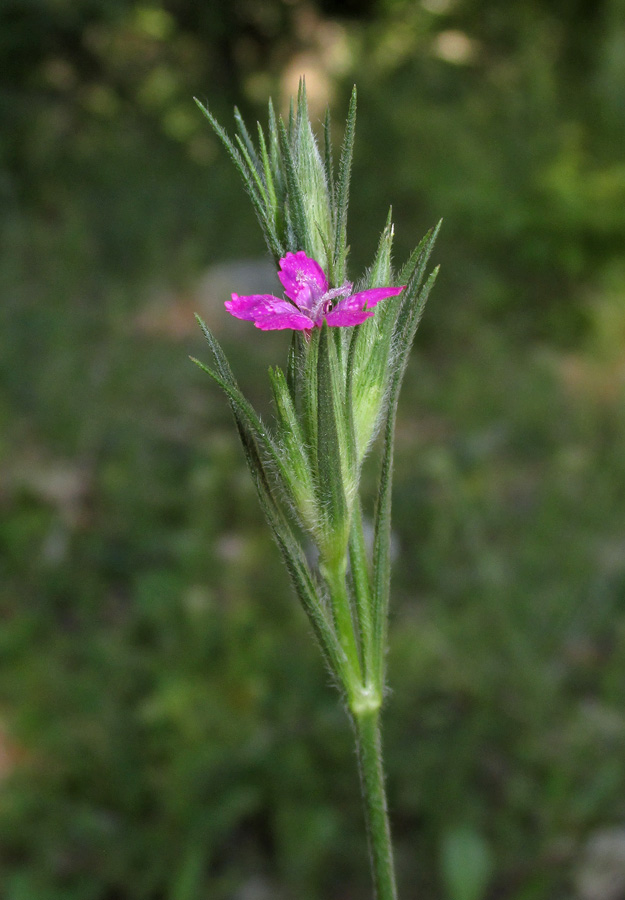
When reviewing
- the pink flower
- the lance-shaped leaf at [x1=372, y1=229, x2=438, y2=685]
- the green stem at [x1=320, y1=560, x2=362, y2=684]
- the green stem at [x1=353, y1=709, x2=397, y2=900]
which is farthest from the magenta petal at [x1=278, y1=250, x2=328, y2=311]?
the green stem at [x1=353, y1=709, x2=397, y2=900]

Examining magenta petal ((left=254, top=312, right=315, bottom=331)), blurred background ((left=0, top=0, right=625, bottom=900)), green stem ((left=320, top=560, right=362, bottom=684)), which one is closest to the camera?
magenta petal ((left=254, top=312, right=315, bottom=331))

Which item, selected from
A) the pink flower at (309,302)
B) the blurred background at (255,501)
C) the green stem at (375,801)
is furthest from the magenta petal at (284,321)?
the blurred background at (255,501)

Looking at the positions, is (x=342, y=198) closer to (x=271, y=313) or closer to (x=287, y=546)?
(x=271, y=313)

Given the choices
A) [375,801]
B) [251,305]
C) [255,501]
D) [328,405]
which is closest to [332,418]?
[328,405]

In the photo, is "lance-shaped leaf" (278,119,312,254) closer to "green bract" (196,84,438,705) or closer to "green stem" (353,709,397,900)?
"green bract" (196,84,438,705)

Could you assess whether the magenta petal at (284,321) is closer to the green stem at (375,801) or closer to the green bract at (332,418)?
the green bract at (332,418)

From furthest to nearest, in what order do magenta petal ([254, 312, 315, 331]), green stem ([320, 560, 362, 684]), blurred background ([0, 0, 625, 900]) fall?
blurred background ([0, 0, 625, 900]) → green stem ([320, 560, 362, 684]) → magenta petal ([254, 312, 315, 331])

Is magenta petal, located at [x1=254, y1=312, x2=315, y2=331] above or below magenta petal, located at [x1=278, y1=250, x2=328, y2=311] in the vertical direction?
below
